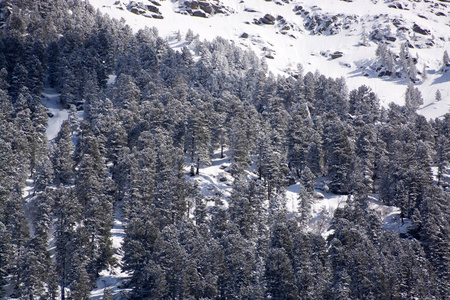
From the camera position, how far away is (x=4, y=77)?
97.8 meters

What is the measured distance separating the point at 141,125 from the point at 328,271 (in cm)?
4885

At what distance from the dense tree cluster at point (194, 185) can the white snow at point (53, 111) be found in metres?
3.33

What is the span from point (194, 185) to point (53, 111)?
177 feet

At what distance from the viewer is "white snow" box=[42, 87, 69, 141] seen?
94.8m

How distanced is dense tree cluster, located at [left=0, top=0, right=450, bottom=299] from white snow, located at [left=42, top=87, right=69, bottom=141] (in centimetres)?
333

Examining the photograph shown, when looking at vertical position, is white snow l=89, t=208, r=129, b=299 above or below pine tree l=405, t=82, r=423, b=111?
above

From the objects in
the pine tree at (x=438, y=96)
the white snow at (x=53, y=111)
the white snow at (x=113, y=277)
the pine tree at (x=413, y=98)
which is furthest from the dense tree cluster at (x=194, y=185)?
the pine tree at (x=438, y=96)

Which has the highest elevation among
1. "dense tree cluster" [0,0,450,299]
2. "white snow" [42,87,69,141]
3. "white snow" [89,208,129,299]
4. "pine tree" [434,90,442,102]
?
"dense tree cluster" [0,0,450,299]

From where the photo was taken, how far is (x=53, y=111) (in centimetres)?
10269

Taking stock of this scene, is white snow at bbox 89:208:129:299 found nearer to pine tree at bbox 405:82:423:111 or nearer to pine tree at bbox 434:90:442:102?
pine tree at bbox 405:82:423:111

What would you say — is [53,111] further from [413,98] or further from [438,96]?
[438,96]

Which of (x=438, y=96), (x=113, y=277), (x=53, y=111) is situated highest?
(x=113, y=277)

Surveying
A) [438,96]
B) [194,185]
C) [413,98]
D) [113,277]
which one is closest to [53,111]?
[194,185]

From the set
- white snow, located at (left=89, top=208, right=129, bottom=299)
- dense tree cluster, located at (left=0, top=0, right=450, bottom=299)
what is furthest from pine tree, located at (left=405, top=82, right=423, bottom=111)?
white snow, located at (left=89, top=208, right=129, bottom=299)
